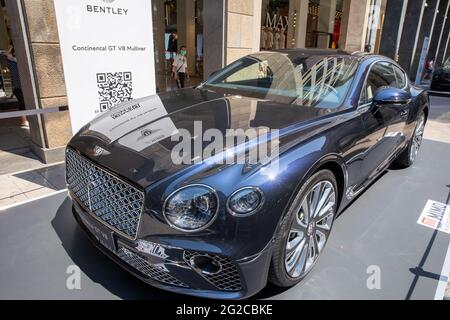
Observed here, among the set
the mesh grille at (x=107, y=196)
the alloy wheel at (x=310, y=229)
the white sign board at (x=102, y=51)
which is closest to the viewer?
the mesh grille at (x=107, y=196)

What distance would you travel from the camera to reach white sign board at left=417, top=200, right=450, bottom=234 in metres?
3.12

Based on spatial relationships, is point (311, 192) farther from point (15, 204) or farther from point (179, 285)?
point (15, 204)

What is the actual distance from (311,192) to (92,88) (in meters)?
2.81

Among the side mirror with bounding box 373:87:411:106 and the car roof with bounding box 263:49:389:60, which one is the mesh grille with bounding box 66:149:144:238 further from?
the car roof with bounding box 263:49:389:60

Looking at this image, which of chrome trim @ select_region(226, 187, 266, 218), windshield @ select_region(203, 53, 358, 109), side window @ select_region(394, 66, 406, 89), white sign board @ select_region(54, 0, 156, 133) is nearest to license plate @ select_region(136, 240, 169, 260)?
chrome trim @ select_region(226, 187, 266, 218)

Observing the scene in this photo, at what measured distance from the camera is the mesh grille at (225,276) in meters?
1.78

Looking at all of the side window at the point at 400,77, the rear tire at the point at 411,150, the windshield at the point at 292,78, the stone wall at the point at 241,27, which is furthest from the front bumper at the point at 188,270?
the stone wall at the point at 241,27

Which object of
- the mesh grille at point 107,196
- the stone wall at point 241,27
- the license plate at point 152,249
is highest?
the stone wall at point 241,27

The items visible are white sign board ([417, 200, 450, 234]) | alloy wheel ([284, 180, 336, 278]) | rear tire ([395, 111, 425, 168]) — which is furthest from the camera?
rear tire ([395, 111, 425, 168])

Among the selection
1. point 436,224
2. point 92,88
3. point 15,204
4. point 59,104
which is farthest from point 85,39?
point 436,224

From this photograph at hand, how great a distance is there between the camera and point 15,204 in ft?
10.7

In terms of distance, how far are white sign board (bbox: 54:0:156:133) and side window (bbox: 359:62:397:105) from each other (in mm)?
2662

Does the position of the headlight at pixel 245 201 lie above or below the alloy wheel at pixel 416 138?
above

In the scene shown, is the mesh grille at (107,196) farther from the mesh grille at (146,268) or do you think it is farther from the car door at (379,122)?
the car door at (379,122)
